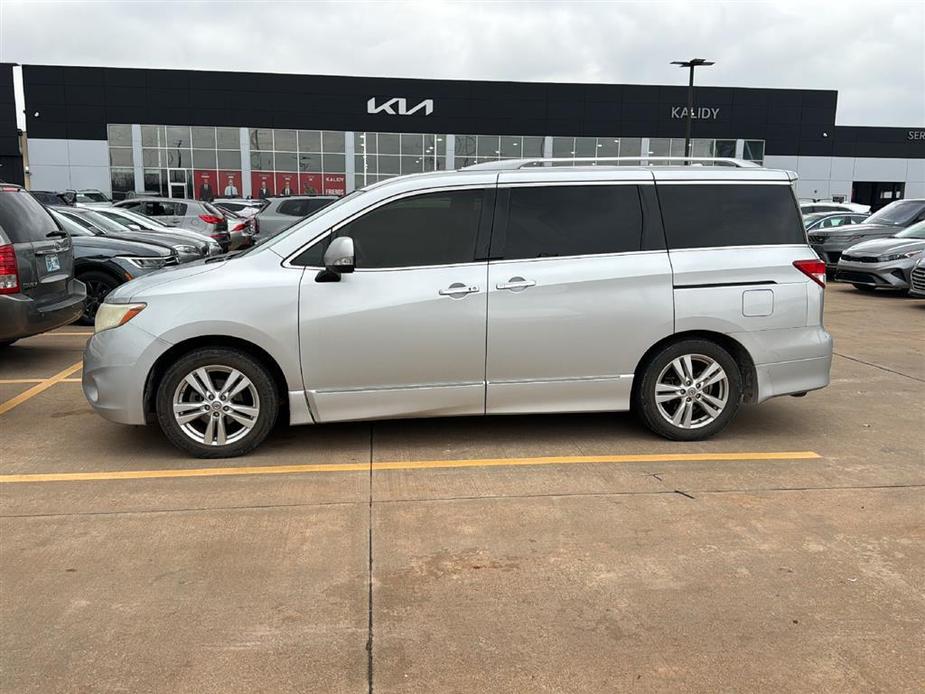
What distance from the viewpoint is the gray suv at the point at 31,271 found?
694cm

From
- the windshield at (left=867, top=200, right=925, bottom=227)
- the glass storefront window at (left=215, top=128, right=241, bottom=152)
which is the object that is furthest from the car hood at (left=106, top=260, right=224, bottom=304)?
the glass storefront window at (left=215, top=128, right=241, bottom=152)

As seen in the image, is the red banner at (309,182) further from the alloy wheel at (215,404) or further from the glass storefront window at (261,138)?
the alloy wheel at (215,404)

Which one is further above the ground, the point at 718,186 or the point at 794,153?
the point at 794,153

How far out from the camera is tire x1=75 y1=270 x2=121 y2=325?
10234 millimetres

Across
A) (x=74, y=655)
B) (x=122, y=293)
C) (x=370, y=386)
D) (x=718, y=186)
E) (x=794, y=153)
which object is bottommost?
(x=74, y=655)

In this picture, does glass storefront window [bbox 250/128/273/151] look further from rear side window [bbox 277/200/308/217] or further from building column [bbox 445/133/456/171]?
rear side window [bbox 277/200/308/217]

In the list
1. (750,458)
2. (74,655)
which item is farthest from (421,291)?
(74,655)

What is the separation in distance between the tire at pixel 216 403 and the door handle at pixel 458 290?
1.28 meters

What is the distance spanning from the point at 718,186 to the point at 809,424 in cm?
201

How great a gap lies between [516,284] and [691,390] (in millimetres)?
1464

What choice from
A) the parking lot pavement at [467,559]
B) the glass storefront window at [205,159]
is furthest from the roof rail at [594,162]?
the glass storefront window at [205,159]

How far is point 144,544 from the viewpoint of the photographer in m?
3.94

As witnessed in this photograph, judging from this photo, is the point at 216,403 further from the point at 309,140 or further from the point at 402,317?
the point at 309,140

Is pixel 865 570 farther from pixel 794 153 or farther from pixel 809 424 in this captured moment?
pixel 794 153
